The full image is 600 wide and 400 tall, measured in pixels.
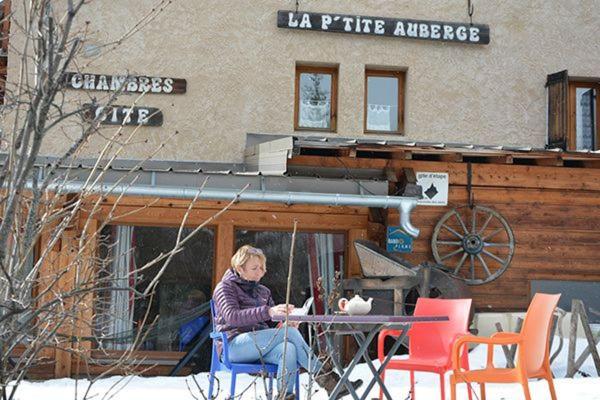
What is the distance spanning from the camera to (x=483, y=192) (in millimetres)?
10820

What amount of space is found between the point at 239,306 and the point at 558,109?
25.5ft

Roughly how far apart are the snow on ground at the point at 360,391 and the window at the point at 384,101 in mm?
4020

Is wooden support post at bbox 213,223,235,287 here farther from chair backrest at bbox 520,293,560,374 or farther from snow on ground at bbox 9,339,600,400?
chair backrest at bbox 520,293,560,374

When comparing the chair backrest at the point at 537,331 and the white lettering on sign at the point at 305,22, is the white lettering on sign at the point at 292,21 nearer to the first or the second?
the white lettering on sign at the point at 305,22

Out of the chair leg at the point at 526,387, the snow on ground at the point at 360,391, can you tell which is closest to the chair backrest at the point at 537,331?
the chair leg at the point at 526,387

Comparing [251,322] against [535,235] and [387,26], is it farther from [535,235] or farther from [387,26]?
[387,26]

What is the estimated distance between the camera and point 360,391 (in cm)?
791

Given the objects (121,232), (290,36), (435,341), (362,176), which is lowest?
(435,341)

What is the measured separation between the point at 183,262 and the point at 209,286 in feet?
1.38

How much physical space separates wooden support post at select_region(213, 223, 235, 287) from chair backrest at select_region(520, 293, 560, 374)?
5.21m

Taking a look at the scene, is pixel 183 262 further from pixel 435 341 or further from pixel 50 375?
pixel 435 341

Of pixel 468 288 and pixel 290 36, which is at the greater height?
pixel 290 36

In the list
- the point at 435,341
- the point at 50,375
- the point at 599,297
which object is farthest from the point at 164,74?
the point at 435,341

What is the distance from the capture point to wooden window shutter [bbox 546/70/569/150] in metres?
12.6
